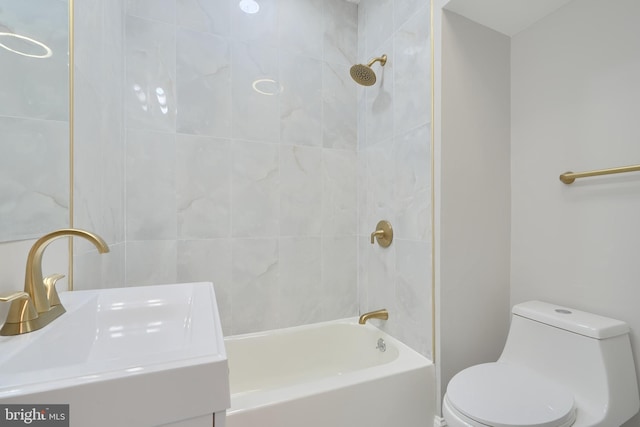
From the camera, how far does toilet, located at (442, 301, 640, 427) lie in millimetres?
926

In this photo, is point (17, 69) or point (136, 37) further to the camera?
point (136, 37)

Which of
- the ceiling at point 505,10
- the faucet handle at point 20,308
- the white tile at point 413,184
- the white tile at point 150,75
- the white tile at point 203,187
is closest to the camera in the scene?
the faucet handle at point 20,308

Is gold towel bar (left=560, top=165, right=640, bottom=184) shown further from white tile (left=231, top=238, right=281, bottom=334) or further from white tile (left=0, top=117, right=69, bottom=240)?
white tile (left=0, top=117, right=69, bottom=240)

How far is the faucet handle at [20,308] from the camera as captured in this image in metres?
0.57

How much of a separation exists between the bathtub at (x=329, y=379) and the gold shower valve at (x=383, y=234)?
1.78 ft

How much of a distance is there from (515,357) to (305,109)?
5.68 feet

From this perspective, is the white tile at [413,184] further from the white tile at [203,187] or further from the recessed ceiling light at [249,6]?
the recessed ceiling light at [249,6]

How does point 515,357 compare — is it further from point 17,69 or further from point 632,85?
point 17,69

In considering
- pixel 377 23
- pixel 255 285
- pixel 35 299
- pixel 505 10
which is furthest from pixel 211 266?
pixel 505 10

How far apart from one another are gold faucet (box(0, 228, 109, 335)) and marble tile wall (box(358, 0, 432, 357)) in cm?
129

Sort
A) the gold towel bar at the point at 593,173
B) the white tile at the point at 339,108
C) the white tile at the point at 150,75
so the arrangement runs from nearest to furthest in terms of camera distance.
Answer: the gold towel bar at the point at 593,173 → the white tile at the point at 150,75 → the white tile at the point at 339,108

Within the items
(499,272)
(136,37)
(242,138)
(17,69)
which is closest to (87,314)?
(17,69)

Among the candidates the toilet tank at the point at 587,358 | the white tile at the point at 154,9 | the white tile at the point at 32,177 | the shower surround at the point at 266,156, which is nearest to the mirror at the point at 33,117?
the white tile at the point at 32,177

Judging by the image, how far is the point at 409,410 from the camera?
4.25 feet
